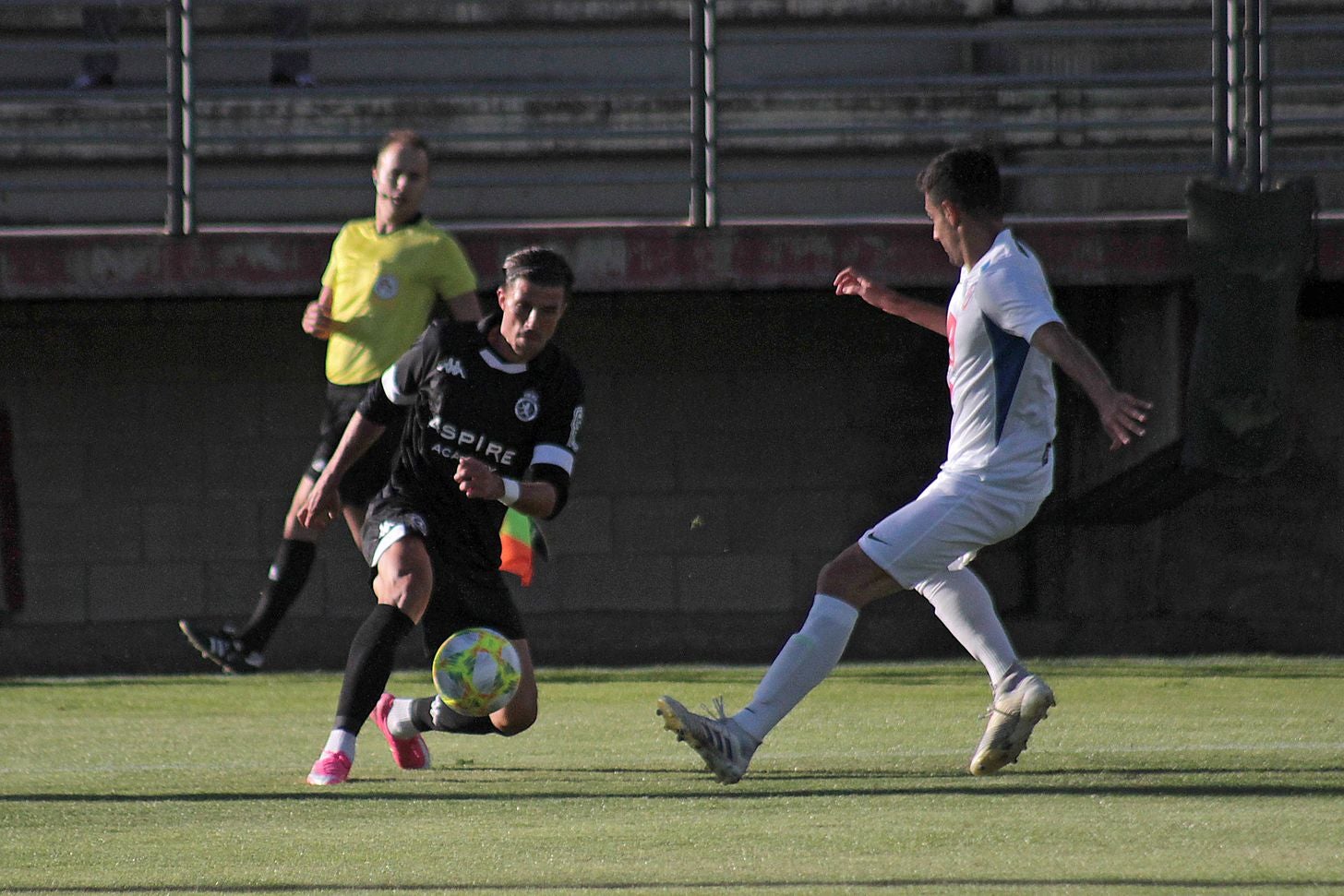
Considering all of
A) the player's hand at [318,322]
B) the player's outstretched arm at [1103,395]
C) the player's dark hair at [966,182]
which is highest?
the player's dark hair at [966,182]

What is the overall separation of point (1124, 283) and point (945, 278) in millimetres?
929

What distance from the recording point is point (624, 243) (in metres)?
9.63

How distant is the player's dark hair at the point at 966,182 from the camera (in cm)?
582

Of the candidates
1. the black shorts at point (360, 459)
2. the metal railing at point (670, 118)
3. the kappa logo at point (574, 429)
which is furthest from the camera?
the metal railing at point (670, 118)

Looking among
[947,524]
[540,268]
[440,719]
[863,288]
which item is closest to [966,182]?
[863,288]

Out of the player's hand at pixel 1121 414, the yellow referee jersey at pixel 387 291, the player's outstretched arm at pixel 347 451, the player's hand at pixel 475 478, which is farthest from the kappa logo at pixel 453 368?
the player's hand at pixel 1121 414

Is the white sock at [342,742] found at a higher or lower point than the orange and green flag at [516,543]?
lower

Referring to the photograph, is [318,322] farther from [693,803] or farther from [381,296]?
[693,803]

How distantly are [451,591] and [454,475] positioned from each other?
50cm

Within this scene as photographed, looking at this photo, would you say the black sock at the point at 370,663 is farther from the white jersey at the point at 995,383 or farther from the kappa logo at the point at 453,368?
the white jersey at the point at 995,383

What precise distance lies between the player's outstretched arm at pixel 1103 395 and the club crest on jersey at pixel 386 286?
324cm

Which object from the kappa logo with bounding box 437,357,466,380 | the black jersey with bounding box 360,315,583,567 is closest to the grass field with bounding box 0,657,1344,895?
the black jersey with bounding box 360,315,583,567

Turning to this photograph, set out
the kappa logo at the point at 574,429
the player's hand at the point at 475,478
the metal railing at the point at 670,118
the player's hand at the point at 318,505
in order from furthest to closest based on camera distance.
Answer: the metal railing at the point at 670,118 → the player's hand at the point at 318,505 → the kappa logo at the point at 574,429 → the player's hand at the point at 475,478

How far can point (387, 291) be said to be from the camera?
25.8 ft
